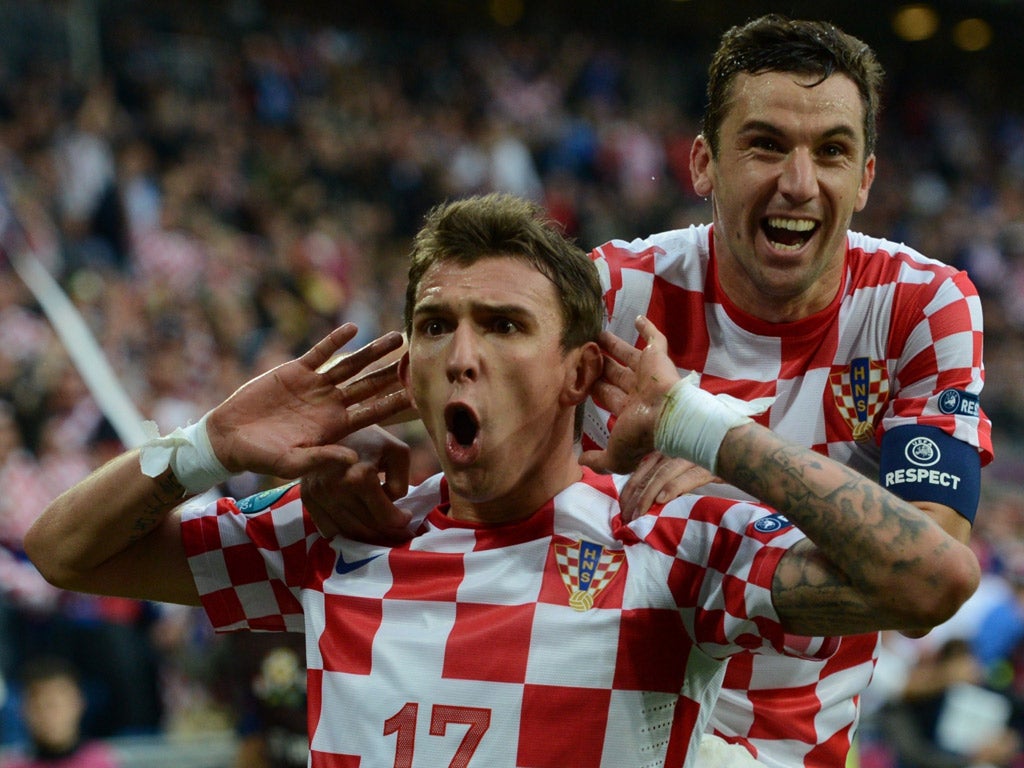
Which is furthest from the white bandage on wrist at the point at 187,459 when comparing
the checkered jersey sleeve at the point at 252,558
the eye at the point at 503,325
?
the eye at the point at 503,325

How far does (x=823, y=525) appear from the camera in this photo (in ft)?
8.14

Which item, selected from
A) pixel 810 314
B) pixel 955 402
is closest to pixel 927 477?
pixel 955 402

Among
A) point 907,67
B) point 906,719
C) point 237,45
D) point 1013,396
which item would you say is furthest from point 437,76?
point 906,719

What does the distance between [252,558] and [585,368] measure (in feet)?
2.87

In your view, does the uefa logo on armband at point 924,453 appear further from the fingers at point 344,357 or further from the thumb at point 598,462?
the fingers at point 344,357

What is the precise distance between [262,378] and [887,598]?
1.37 metres

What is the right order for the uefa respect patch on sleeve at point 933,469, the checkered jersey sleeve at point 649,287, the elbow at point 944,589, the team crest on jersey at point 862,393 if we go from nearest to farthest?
the elbow at point 944,589, the uefa respect patch on sleeve at point 933,469, the team crest on jersey at point 862,393, the checkered jersey sleeve at point 649,287

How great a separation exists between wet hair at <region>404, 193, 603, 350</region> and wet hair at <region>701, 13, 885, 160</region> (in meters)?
0.80

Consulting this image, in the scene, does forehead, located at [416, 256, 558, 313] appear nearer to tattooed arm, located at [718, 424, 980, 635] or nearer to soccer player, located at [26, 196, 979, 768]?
soccer player, located at [26, 196, 979, 768]

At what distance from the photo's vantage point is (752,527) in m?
2.69

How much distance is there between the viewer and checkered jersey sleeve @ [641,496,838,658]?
2.57 m

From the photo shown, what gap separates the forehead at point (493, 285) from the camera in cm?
279

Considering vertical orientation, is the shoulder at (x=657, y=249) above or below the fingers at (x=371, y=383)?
above

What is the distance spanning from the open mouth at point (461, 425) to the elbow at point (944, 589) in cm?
89
